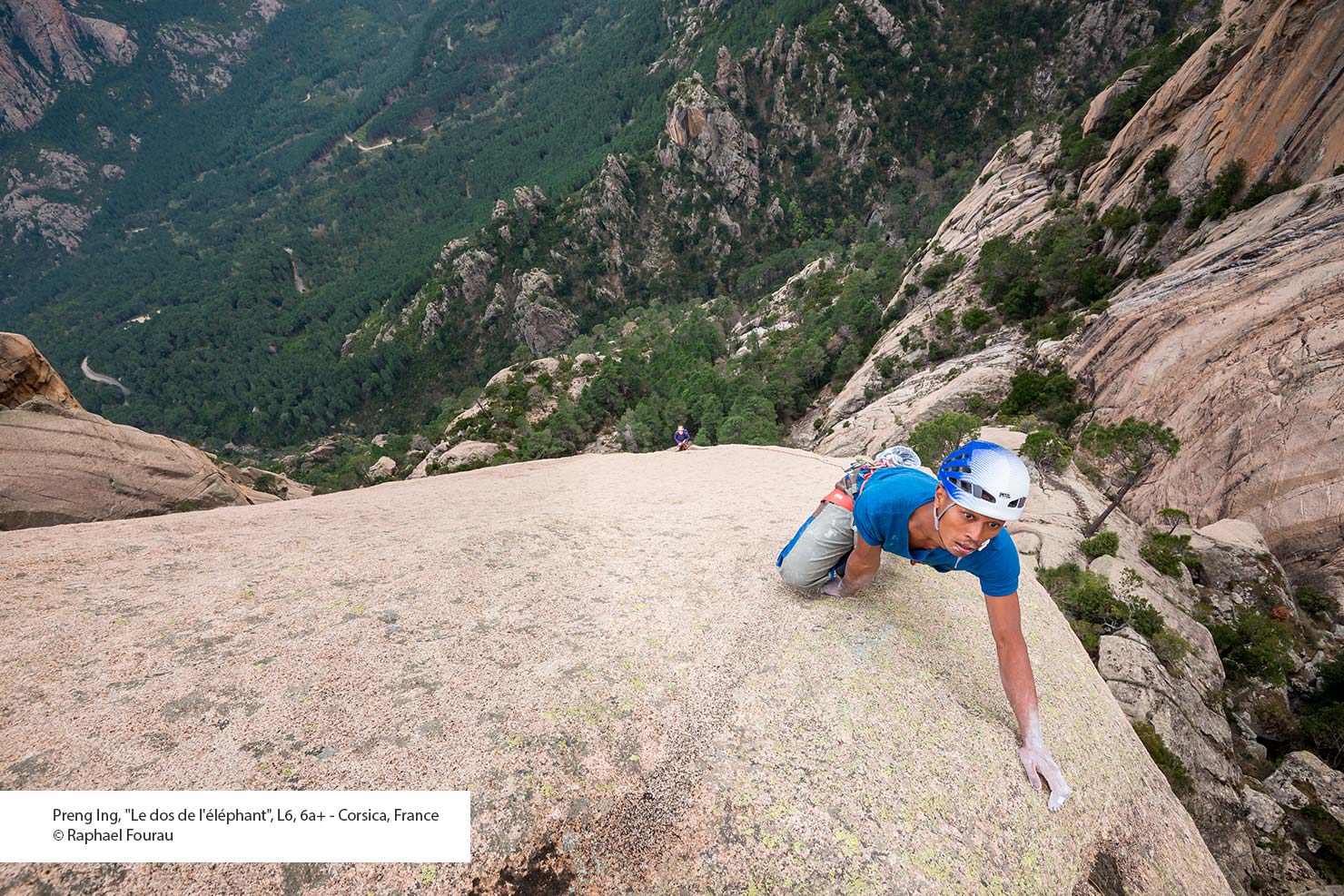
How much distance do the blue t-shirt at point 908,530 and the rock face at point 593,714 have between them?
1.32 m

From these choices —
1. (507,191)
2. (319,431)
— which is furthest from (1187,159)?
(507,191)

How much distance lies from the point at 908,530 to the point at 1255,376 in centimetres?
2885

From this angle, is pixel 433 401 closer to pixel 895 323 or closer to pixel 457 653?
pixel 895 323

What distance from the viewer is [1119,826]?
16.1ft

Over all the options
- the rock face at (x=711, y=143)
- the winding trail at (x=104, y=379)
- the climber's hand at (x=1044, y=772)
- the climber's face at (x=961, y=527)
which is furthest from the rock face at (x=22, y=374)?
the winding trail at (x=104, y=379)

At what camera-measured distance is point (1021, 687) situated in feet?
15.8

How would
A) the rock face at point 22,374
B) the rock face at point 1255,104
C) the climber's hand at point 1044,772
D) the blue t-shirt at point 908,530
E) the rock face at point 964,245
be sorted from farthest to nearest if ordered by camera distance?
the rock face at point 964,245 → the rock face at point 1255,104 → the rock face at point 22,374 → the blue t-shirt at point 908,530 → the climber's hand at point 1044,772

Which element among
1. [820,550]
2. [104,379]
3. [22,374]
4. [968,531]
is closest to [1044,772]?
[968,531]

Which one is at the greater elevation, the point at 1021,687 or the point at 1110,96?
the point at 1110,96

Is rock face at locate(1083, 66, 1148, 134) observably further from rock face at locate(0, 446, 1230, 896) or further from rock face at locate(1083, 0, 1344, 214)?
rock face at locate(0, 446, 1230, 896)

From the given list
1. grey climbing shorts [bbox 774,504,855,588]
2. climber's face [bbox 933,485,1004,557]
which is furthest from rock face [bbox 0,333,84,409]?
climber's face [bbox 933,485,1004,557]
